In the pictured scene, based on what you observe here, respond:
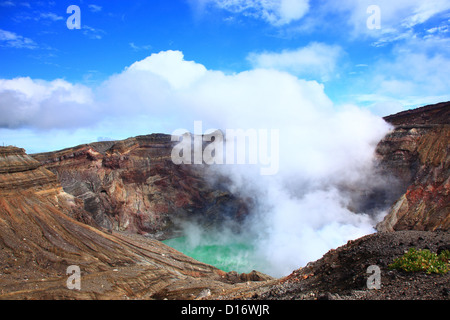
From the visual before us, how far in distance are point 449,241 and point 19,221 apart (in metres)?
27.9

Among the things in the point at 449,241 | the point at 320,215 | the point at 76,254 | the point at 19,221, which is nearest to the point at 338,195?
the point at 320,215

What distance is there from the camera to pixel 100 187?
4172cm

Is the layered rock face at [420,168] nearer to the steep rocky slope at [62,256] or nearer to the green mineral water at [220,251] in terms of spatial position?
the green mineral water at [220,251]

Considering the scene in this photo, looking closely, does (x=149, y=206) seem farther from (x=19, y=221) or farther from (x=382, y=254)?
(x=382, y=254)

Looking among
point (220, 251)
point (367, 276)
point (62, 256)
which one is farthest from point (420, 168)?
point (62, 256)

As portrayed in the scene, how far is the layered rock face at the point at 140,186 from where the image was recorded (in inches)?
1599

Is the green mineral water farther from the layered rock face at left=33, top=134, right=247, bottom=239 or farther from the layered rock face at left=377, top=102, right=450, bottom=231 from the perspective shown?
the layered rock face at left=377, top=102, right=450, bottom=231

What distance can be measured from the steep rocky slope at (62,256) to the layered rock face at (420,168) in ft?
53.8

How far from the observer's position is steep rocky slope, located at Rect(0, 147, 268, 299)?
1766 centimetres

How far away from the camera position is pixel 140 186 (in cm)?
4591

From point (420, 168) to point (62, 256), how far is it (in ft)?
122

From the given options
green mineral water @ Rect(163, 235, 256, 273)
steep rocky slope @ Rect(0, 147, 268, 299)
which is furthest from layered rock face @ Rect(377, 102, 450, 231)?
steep rocky slope @ Rect(0, 147, 268, 299)

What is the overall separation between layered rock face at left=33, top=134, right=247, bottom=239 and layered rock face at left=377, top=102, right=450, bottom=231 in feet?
70.7

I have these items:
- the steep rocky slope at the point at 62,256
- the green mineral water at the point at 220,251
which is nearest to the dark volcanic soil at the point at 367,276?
the steep rocky slope at the point at 62,256
